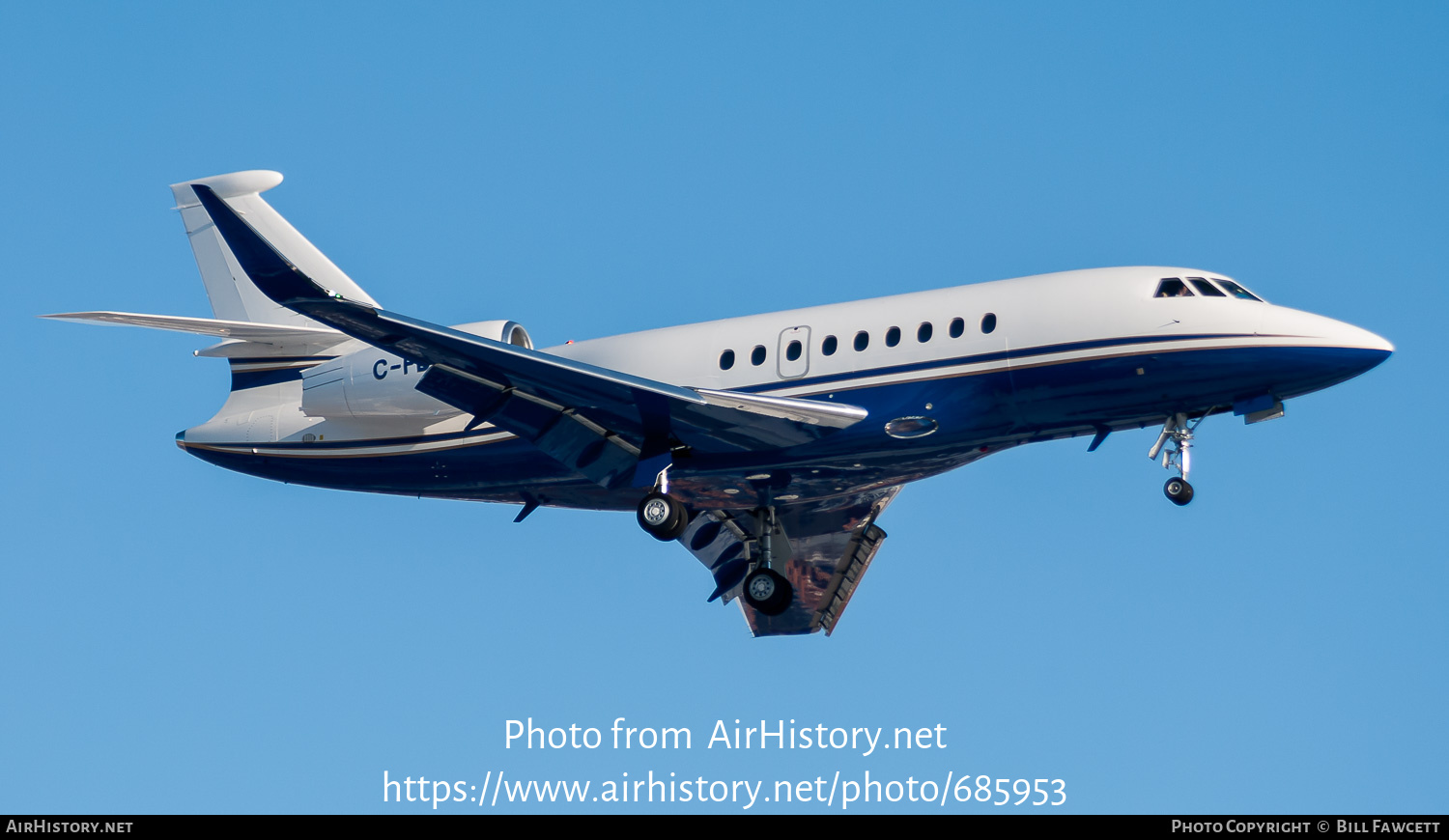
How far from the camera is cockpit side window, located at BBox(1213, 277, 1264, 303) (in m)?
22.0

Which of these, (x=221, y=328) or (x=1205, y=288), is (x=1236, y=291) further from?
(x=221, y=328)

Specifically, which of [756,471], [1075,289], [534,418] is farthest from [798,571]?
[1075,289]

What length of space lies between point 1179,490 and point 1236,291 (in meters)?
2.83

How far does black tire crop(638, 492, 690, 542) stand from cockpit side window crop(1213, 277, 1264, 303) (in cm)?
799

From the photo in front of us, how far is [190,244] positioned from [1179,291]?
54.8ft

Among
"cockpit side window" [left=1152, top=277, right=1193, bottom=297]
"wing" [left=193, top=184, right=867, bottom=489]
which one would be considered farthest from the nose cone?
"wing" [left=193, top=184, right=867, bottom=489]

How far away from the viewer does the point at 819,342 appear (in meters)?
23.1

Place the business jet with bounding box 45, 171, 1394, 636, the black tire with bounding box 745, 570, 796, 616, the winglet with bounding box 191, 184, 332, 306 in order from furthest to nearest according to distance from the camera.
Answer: the black tire with bounding box 745, 570, 796, 616 < the business jet with bounding box 45, 171, 1394, 636 < the winglet with bounding box 191, 184, 332, 306

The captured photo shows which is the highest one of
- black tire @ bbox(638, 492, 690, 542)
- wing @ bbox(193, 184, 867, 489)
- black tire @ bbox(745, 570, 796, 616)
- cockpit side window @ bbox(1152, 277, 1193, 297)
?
cockpit side window @ bbox(1152, 277, 1193, 297)

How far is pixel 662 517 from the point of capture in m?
23.5

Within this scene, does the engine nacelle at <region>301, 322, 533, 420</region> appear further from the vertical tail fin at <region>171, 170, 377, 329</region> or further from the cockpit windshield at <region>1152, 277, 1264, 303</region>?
the cockpit windshield at <region>1152, 277, 1264, 303</region>

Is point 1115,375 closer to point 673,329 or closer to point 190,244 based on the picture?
point 673,329

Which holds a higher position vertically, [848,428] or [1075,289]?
[1075,289]
